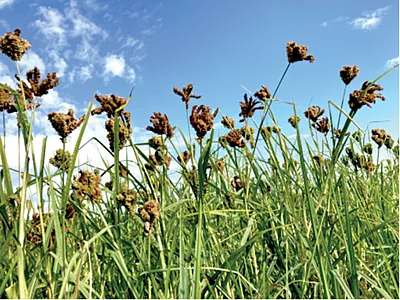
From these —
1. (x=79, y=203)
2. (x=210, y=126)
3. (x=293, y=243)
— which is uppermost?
(x=210, y=126)

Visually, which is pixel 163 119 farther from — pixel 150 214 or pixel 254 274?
pixel 254 274

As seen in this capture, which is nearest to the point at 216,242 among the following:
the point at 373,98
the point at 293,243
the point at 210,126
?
the point at 293,243

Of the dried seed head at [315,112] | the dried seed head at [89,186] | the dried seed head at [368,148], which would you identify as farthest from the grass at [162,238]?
the dried seed head at [368,148]

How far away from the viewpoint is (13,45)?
1.40 meters

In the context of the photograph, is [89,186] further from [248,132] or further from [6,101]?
[248,132]

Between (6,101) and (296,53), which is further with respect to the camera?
(296,53)

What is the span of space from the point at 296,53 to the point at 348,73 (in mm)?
267

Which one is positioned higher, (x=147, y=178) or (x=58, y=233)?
(x=147, y=178)

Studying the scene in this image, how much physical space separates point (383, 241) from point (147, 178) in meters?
1.42

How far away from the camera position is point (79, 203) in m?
1.60

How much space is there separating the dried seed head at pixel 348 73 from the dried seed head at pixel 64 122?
4.10 ft

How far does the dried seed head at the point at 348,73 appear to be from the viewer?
1.94 m

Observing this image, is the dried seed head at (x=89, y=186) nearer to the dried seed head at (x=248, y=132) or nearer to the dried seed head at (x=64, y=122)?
the dried seed head at (x=64, y=122)

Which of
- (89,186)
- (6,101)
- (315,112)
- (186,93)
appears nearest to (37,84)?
(6,101)
